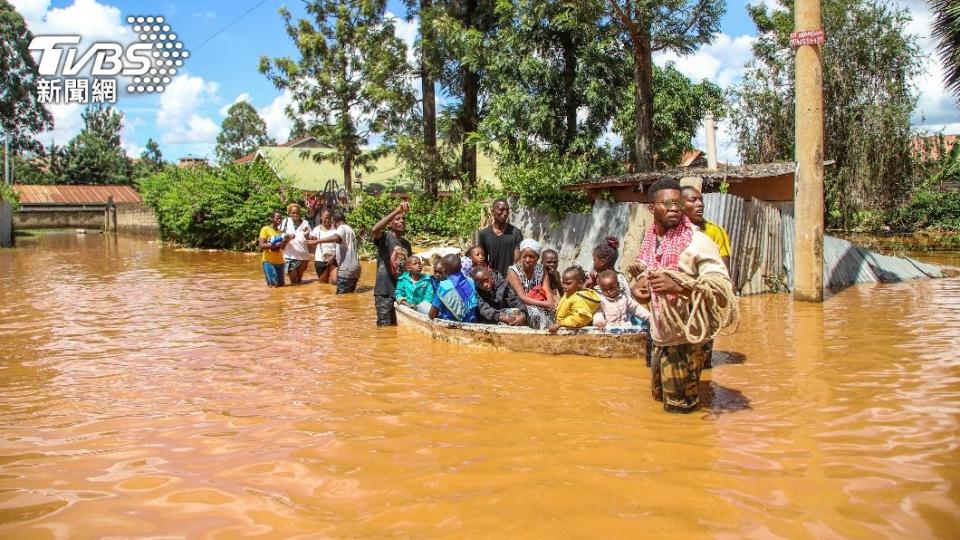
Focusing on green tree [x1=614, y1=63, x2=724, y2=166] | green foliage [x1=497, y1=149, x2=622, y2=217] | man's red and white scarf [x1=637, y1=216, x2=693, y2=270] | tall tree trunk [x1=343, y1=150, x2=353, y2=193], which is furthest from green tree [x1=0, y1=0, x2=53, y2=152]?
man's red and white scarf [x1=637, y1=216, x2=693, y2=270]

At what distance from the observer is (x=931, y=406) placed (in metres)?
5.39

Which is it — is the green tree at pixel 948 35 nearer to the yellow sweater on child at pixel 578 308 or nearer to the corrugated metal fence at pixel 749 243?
the corrugated metal fence at pixel 749 243

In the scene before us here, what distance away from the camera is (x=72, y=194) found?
48125mm

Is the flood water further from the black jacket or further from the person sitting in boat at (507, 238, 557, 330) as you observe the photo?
the person sitting in boat at (507, 238, 557, 330)

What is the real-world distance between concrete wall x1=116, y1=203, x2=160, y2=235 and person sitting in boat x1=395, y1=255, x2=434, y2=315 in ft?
98.9

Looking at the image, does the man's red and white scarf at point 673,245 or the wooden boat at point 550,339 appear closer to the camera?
the man's red and white scarf at point 673,245

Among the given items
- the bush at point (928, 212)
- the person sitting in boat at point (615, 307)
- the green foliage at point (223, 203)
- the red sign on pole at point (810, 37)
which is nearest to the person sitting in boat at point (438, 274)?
the person sitting in boat at point (615, 307)

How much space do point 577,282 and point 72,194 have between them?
49.0 m

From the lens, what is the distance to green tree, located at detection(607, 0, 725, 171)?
567 inches

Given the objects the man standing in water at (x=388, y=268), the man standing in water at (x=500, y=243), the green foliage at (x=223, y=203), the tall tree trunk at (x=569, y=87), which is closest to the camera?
the man standing in water at (x=500, y=243)

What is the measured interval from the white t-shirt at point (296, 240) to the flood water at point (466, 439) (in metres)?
4.95

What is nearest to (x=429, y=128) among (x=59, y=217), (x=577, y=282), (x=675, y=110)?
(x=675, y=110)

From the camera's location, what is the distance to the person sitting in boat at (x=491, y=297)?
8.28 meters

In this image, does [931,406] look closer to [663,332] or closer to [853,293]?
[663,332]
